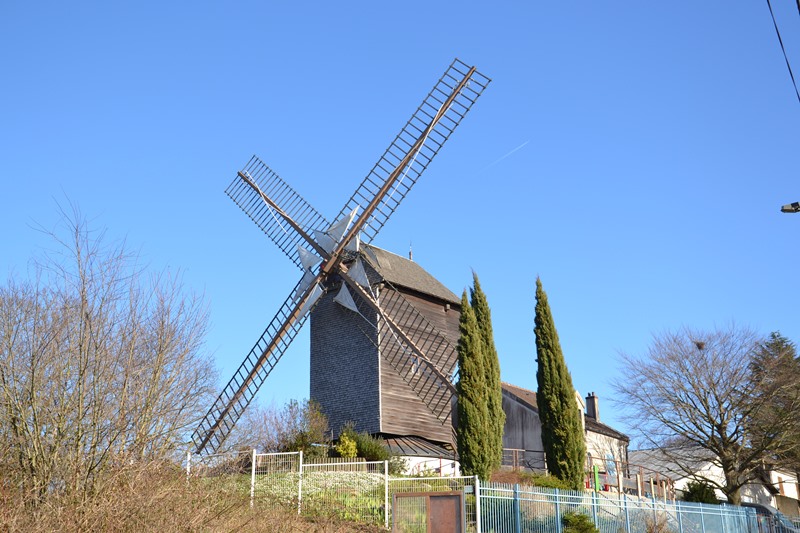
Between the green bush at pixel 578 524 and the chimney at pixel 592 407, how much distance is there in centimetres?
2429

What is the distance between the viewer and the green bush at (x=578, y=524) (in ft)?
59.2

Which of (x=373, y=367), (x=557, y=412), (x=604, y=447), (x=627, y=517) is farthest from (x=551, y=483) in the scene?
(x=604, y=447)

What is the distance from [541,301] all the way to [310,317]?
10.9 m

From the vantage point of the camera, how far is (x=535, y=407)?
3222 centimetres

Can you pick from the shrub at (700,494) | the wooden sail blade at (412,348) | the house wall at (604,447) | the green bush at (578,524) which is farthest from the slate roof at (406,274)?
the green bush at (578,524)

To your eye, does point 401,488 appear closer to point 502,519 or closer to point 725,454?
point 502,519

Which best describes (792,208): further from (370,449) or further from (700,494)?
(700,494)

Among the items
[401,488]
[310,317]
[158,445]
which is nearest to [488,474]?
[401,488]

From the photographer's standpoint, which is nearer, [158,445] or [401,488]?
→ [158,445]

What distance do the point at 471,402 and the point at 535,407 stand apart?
11.4 m

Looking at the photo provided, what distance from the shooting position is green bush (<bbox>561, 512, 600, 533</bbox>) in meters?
18.0

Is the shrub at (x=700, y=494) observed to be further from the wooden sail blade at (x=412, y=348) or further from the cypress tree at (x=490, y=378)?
the cypress tree at (x=490, y=378)

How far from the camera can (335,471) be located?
20.0 meters

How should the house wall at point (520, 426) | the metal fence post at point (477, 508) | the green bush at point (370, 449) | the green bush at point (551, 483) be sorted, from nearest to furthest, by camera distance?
the metal fence post at point (477, 508) < the green bush at point (551, 483) < the green bush at point (370, 449) < the house wall at point (520, 426)
